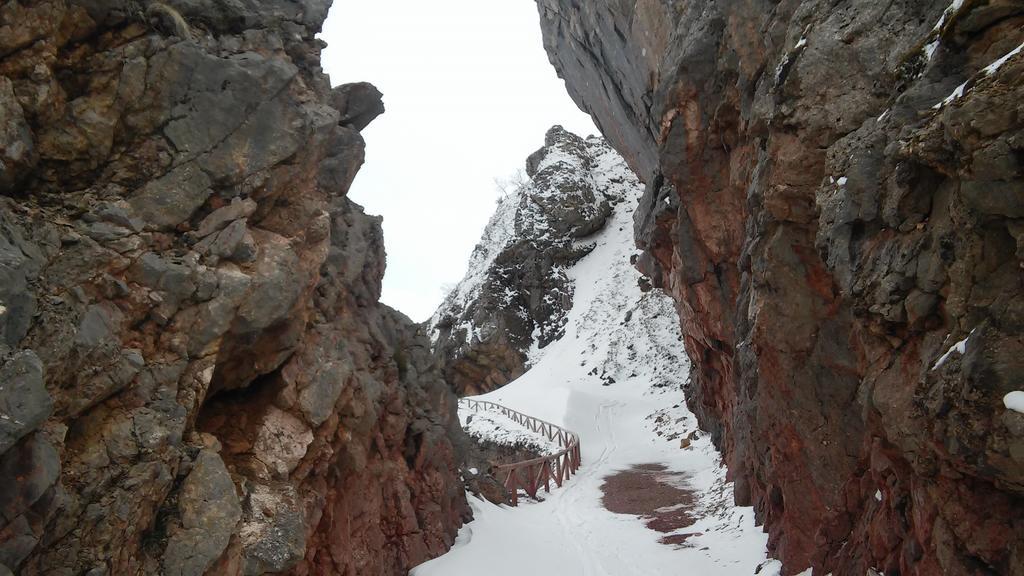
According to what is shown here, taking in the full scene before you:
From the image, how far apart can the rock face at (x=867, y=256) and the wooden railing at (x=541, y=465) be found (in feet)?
23.9

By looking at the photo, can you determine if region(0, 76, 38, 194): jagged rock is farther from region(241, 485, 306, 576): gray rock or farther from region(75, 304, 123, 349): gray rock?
region(241, 485, 306, 576): gray rock

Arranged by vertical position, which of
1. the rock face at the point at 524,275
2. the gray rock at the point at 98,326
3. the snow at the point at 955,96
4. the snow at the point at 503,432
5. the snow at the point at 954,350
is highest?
the rock face at the point at 524,275

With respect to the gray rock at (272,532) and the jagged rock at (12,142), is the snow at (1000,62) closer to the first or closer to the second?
the gray rock at (272,532)

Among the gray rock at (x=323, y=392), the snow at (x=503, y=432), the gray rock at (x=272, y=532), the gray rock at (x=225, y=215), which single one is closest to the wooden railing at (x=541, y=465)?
the snow at (x=503, y=432)

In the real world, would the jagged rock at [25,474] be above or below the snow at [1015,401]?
below

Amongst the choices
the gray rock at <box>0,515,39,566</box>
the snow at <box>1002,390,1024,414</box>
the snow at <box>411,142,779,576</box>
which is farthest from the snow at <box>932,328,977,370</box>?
the gray rock at <box>0,515,39,566</box>

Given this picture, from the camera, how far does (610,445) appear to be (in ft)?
89.2

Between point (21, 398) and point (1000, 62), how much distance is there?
28.3 feet

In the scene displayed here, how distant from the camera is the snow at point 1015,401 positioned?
5.05 m

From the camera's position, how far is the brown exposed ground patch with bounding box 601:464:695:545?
15.2m

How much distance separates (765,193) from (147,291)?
8887 mm

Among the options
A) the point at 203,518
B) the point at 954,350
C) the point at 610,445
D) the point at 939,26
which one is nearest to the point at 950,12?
the point at 939,26

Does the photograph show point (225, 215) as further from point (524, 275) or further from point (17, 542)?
point (524, 275)

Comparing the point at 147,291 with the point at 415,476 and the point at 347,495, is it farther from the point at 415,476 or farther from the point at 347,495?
the point at 415,476
